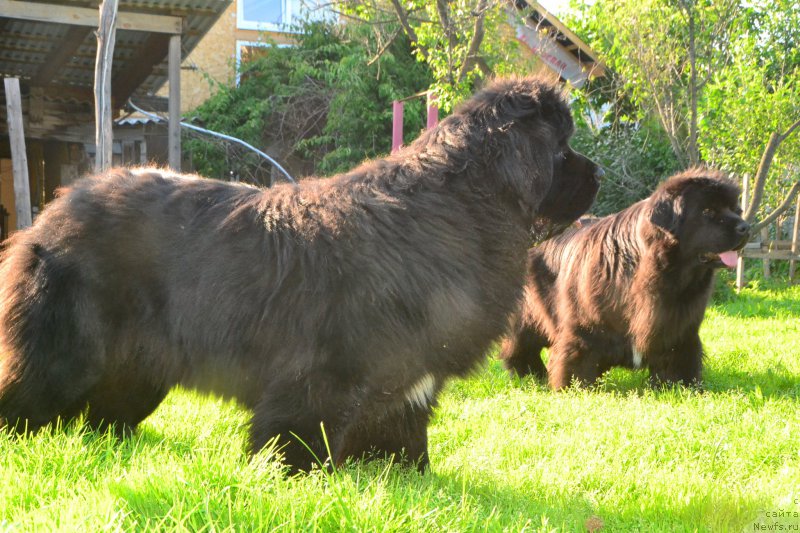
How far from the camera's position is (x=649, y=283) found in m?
5.82

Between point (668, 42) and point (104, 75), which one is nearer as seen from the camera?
point (104, 75)

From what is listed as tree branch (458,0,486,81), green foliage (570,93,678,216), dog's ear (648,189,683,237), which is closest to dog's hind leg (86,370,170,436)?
dog's ear (648,189,683,237)

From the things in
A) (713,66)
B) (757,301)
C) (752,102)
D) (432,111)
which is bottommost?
(757,301)

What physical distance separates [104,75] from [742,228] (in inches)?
210

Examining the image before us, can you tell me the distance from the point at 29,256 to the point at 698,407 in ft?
13.2

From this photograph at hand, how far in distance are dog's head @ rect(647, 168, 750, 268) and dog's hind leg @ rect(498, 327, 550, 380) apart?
1.43 meters

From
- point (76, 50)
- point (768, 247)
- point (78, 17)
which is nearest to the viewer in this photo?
point (78, 17)

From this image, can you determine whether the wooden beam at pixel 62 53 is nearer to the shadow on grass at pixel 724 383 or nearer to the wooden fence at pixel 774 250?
the shadow on grass at pixel 724 383

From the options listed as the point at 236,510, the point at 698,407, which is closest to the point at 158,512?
the point at 236,510

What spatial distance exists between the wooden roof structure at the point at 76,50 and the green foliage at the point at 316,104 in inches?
131

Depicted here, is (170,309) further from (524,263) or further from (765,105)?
(765,105)

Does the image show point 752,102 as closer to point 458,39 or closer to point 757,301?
point 757,301

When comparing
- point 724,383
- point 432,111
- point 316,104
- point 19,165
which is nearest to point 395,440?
point 724,383

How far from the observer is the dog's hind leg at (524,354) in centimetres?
665
